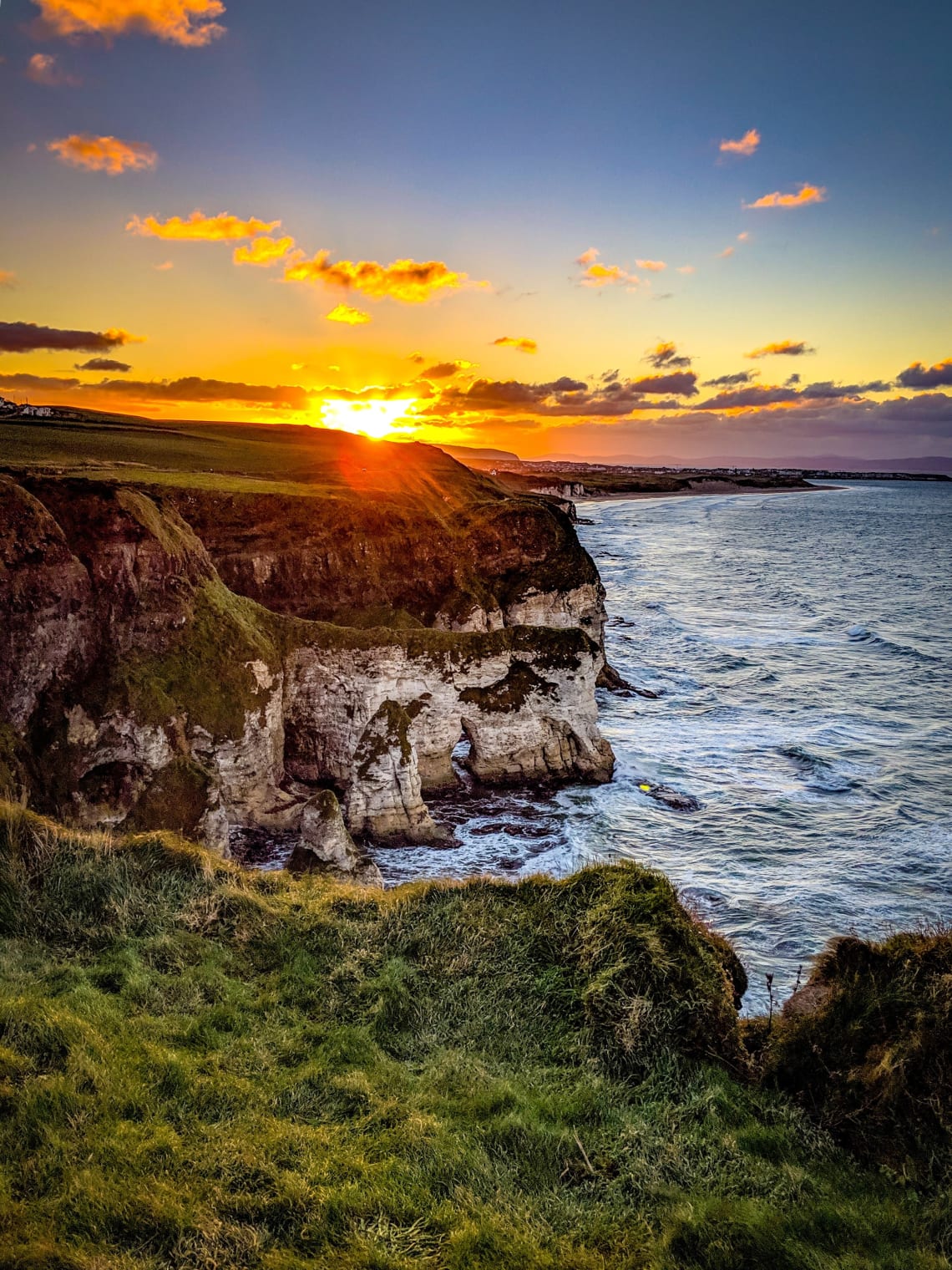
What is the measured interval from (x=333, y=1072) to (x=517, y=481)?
158474 millimetres

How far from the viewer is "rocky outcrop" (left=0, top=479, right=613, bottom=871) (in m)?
18.1

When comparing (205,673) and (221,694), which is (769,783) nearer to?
(221,694)

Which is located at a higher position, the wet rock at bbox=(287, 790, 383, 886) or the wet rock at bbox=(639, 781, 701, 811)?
the wet rock at bbox=(287, 790, 383, 886)

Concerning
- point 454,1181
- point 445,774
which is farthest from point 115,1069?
point 445,774

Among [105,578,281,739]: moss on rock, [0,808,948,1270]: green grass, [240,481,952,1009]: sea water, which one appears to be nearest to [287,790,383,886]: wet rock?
[240,481,952,1009]: sea water

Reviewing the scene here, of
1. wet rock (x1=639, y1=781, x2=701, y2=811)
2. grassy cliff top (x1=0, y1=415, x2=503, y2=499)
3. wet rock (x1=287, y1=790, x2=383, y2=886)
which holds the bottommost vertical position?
wet rock (x1=639, y1=781, x2=701, y2=811)

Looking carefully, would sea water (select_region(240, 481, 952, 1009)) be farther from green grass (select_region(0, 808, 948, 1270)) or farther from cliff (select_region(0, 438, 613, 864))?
green grass (select_region(0, 808, 948, 1270))

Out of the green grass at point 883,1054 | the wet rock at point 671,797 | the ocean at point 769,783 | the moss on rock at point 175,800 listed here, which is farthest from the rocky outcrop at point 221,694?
the green grass at point 883,1054

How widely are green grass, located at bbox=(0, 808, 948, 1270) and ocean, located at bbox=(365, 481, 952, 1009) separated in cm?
897

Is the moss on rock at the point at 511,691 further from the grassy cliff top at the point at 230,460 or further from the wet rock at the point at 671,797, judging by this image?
the grassy cliff top at the point at 230,460

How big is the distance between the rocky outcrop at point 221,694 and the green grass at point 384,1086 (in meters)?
6.69

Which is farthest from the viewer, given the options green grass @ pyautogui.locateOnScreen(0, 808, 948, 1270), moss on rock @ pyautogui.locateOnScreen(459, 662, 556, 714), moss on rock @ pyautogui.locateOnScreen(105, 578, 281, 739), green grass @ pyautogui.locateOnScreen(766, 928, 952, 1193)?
moss on rock @ pyautogui.locateOnScreen(459, 662, 556, 714)

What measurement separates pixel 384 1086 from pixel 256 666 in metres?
14.6

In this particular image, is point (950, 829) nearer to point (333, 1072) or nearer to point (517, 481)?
point (333, 1072)
